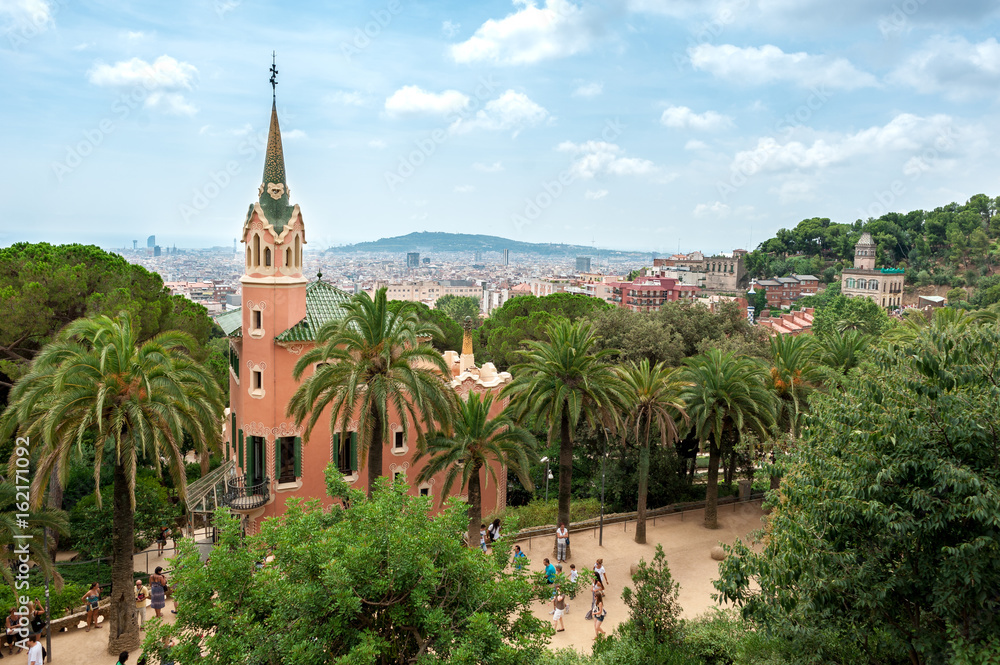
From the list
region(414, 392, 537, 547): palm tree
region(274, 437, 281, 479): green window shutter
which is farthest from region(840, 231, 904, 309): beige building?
region(274, 437, 281, 479): green window shutter

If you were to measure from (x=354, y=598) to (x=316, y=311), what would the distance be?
50.0 ft

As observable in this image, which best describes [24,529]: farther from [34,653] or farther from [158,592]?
[158,592]

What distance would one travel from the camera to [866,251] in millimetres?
128250

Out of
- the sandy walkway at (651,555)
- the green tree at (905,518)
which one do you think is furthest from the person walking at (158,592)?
the green tree at (905,518)

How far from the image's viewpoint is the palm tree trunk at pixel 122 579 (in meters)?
14.7

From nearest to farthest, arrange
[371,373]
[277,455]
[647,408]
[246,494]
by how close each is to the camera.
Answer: [371,373]
[246,494]
[647,408]
[277,455]

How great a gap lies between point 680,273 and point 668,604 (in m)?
173

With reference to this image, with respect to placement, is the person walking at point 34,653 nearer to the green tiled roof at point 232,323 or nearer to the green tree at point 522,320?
the green tiled roof at point 232,323

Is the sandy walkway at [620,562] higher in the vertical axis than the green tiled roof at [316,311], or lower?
lower

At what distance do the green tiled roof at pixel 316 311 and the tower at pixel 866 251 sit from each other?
127821 mm

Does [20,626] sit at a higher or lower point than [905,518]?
lower

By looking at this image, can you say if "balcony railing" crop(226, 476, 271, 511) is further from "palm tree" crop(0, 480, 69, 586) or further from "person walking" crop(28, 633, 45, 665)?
"person walking" crop(28, 633, 45, 665)

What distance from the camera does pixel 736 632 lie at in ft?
41.3

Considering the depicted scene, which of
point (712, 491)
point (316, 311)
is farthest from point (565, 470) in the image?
point (316, 311)
